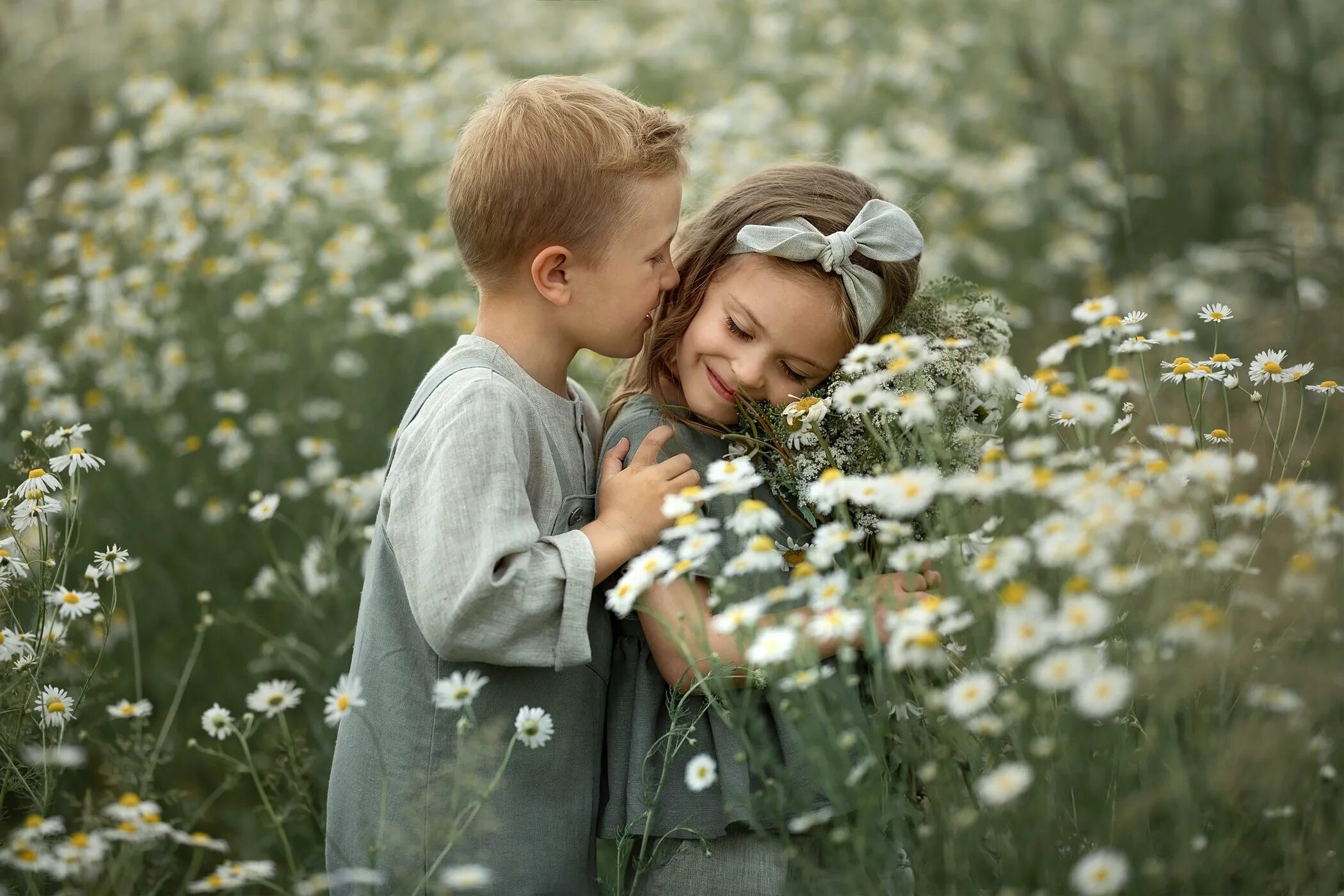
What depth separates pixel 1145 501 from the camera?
1.36 m

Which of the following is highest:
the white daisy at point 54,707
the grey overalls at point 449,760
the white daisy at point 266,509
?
the white daisy at point 266,509

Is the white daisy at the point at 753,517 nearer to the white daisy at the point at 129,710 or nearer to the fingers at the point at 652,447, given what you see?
the fingers at the point at 652,447

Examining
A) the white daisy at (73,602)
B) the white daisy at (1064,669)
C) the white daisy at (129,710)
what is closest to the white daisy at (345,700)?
the white daisy at (129,710)

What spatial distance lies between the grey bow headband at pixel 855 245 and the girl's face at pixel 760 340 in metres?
0.03

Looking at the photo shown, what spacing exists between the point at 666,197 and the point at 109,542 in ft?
6.66

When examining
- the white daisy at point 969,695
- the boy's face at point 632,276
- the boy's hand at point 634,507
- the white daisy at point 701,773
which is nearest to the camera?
the white daisy at point 969,695

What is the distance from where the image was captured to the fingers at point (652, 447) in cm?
200

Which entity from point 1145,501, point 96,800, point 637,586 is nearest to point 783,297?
point 637,586

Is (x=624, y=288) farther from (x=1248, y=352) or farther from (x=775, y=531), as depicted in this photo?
(x=1248, y=352)

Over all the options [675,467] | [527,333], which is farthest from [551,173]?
[675,467]

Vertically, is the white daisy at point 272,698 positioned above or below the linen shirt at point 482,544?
below

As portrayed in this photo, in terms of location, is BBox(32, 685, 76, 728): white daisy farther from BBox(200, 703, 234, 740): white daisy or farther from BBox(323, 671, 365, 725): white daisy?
BBox(323, 671, 365, 725): white daisy

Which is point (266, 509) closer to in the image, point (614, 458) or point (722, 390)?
point (614, 458)

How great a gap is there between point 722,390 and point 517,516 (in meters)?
0.50
